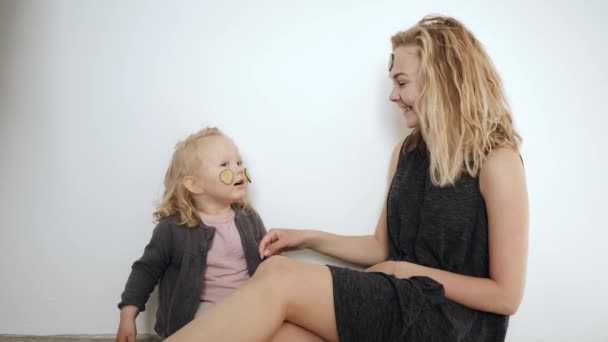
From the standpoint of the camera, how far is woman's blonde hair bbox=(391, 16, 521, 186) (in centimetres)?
83

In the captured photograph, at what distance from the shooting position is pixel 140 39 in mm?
1104

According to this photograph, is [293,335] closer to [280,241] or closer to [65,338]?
[280,241]

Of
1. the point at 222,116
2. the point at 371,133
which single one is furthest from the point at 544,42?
the point at 222,116

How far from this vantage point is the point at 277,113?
1.10 m

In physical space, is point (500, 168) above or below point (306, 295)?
above

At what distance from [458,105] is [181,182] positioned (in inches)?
25.2

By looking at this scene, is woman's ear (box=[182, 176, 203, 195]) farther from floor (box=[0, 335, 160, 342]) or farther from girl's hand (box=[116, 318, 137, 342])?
floor (box=[0, 335, 160, 342])

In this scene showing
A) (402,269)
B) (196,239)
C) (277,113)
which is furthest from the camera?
(277,113)

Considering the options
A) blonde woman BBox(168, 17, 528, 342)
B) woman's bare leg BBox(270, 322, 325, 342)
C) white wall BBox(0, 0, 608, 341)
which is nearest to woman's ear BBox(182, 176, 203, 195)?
white wall BBox(0, 0, 608, 341)

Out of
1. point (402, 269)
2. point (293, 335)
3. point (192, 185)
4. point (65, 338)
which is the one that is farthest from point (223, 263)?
point (65, 338)

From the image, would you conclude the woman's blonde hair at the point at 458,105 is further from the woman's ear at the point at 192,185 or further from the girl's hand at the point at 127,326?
the girl's hand at the point at 127,326

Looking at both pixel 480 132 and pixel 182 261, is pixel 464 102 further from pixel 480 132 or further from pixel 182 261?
pixel 182 261

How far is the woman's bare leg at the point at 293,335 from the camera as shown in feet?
2.56

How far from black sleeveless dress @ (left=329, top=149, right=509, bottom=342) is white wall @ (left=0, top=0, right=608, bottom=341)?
176 mm
